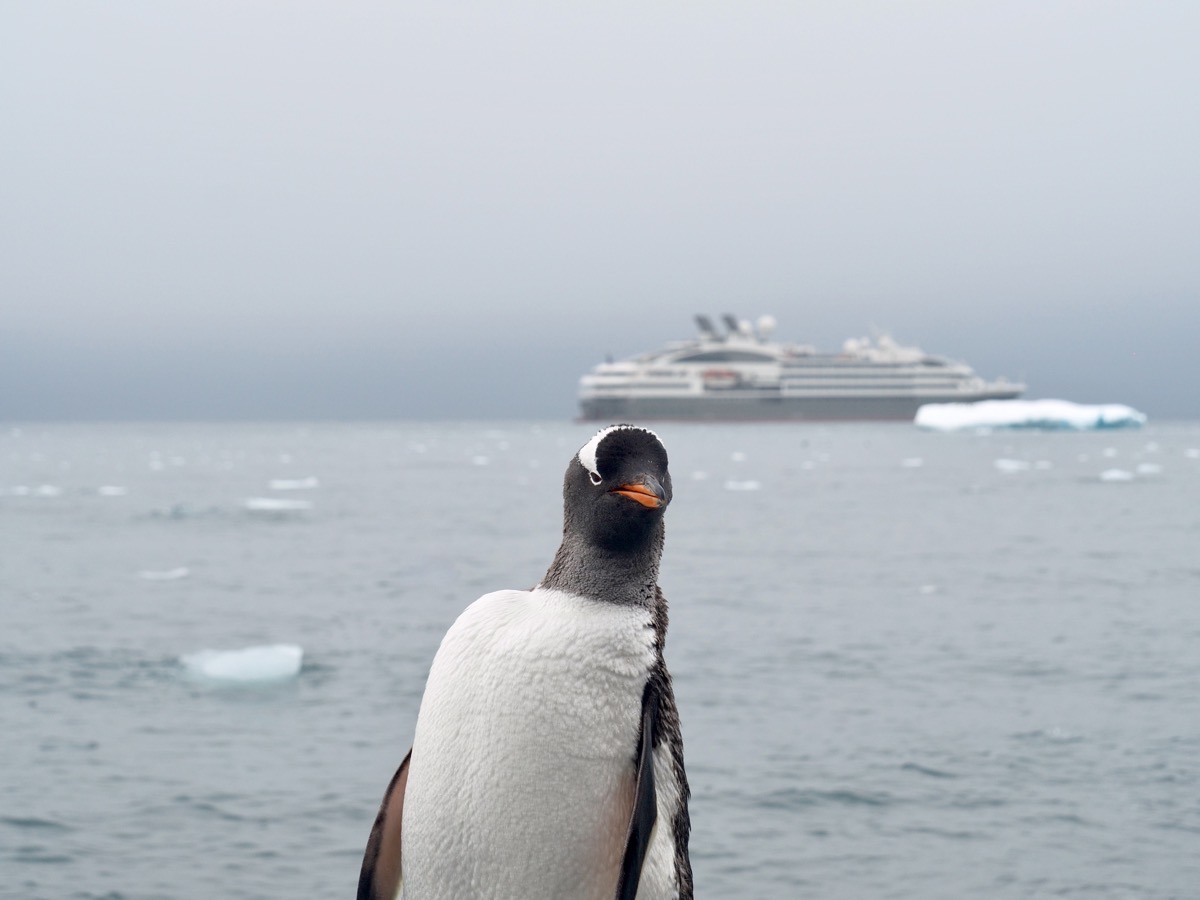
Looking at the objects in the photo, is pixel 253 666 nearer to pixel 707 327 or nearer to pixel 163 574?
pixel 163 574

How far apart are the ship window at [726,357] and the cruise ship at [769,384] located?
0.07 m

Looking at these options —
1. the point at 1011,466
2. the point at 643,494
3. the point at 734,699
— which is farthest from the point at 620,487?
the point at 1011,466

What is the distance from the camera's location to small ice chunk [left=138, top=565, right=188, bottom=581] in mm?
15184

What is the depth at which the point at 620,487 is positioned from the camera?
1.70 metres

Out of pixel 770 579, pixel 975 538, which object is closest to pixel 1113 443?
pixel 975 538

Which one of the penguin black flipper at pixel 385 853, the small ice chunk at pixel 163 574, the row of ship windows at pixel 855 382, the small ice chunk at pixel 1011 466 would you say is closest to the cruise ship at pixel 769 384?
the row of ship windows at pixel 855 382

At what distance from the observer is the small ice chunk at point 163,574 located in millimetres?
15184

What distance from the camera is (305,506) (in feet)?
88.4

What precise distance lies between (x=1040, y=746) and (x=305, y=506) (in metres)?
21.8

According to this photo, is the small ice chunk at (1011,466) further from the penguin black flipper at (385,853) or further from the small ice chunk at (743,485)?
the penguin black flipper at (385,853)

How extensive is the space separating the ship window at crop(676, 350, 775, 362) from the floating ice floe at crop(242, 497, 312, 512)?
56.8 meters

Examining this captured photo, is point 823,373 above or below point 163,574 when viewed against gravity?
above

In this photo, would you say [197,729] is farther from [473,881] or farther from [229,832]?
[473,881]

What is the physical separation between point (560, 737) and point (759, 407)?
8173cm
